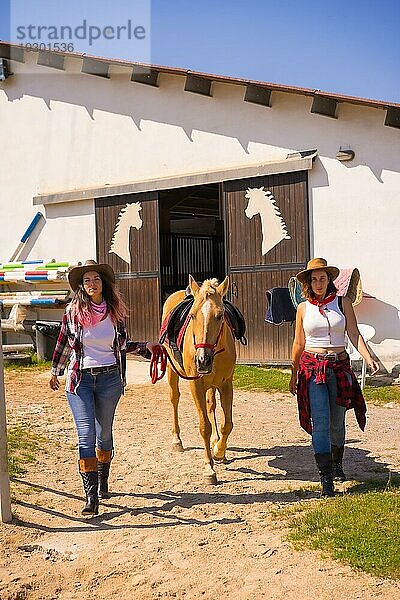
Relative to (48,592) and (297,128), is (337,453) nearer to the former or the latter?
(48,592)

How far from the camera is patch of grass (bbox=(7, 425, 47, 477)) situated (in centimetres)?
656

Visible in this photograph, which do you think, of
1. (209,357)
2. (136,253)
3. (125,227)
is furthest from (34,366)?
(209,357)

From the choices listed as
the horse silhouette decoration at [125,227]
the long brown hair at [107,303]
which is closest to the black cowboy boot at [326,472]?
the long brown hair at [107,303]

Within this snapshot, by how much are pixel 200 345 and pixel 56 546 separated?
1.81 metres

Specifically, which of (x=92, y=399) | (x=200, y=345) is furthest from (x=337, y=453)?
(x=92, y=399)

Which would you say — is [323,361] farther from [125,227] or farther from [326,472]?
[125,227]

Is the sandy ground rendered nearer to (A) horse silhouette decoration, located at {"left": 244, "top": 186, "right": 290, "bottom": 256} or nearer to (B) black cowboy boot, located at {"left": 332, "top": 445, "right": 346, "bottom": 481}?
(B) black cowboy boot, located at {"left": 332, "top": 445, "right": 346, "bottom": 481}

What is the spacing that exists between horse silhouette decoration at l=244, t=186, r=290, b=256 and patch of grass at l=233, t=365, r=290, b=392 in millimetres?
1927

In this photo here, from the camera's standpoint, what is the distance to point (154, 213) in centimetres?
1338

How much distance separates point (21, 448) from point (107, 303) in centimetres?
246

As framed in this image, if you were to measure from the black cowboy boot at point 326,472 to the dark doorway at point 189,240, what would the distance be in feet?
27.8

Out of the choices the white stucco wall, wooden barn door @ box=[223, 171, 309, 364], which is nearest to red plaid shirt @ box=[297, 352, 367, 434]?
the white stucco wall

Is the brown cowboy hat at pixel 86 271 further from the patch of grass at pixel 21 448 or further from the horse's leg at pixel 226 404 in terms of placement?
the patch of grass at pixel 21 448

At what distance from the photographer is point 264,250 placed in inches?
480
